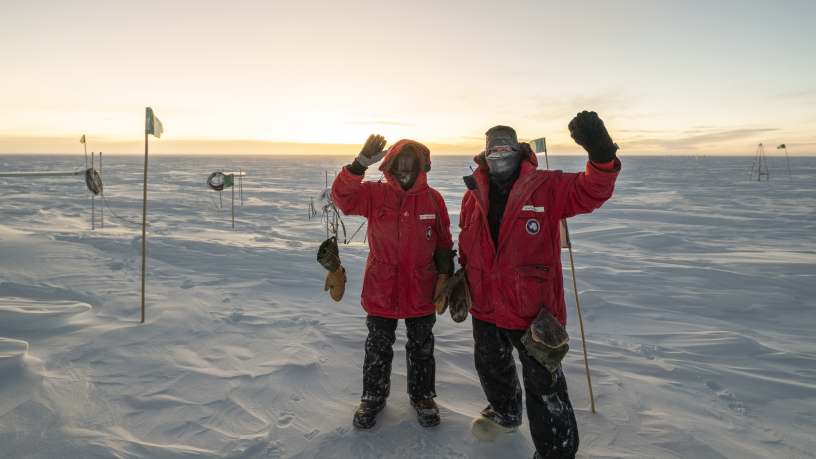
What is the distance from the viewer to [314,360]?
12.0 feet

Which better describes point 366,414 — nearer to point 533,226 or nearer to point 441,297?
point 441,297

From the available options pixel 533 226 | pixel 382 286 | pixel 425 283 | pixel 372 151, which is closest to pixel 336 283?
pixel 382 286

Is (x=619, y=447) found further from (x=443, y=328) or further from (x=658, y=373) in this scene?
(x=443, y=328)

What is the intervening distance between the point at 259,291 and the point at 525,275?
4.65 meters

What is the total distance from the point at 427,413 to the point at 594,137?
6.69 feet

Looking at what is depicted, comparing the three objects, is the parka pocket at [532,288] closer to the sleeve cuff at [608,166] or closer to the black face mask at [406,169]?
the sleeve cuff at [608,166]

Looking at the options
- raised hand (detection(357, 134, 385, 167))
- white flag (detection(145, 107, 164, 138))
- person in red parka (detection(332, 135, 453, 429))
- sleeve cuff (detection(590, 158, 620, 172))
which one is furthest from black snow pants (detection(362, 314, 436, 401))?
white flag (detection(145, 107, 164, 138))

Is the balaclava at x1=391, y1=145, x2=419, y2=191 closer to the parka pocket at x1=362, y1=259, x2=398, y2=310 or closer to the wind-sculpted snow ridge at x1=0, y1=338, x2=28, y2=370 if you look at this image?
the parka pocket at x1=362, y1=259, x2=398, y2=310

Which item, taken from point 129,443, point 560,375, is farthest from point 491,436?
point 129,443

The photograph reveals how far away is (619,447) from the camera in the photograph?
2.55m

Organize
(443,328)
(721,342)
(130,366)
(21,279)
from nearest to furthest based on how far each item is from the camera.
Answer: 1. (130,366)
2. (721,342)
3. (443,328)
4. (21,279)

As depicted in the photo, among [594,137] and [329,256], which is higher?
[594,137]

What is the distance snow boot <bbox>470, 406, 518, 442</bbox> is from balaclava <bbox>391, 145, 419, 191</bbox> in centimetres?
164

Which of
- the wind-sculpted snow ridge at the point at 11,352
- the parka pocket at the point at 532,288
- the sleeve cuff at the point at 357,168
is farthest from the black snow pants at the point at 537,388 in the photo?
the wind-sculpted snow ridge at the point at 11,352
